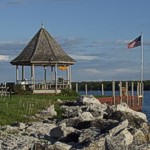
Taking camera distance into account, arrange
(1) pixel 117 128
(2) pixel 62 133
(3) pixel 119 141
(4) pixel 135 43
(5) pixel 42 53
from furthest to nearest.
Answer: (4) pixel 135 43, (5) pixel 42 53, (2) pixel 62 133, (1) pixel 117 128, (3) pixel 119 141

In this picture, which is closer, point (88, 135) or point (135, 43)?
point (88, 135)

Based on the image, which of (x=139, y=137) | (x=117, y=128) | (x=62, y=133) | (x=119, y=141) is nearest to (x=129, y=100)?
(x=62, y=133)

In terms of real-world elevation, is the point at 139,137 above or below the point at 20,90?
below

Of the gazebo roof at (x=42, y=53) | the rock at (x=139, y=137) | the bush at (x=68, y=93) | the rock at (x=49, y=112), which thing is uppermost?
the gazebo roof at (x=42, y=53)

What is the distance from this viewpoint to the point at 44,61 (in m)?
51.2

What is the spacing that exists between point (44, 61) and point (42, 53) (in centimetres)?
143

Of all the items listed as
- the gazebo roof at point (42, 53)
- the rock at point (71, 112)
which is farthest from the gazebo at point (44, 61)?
the rock at point (71, 112)

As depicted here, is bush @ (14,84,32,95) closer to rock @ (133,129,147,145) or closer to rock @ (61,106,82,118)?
rock @ (61,106,82,118)

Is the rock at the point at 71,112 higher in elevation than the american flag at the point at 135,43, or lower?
lower

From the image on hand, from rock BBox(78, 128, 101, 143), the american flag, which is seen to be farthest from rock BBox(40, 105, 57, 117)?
the american flag

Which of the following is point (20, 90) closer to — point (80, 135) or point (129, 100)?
point (129, 100)

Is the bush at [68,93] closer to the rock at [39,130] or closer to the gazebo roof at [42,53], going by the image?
the gazebo roof at [42,53]

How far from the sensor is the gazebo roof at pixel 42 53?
51.3 meters

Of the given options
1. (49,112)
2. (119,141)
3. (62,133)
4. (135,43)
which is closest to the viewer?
(119,141)
